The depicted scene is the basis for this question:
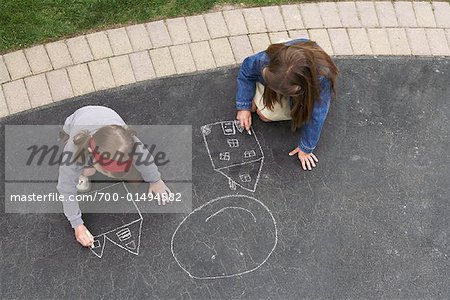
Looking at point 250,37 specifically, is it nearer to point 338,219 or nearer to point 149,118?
point 149,118

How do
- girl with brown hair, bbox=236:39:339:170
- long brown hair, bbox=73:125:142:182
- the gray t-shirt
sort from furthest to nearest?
the gray t-shirt → girl with brown hair, bbox=236:39:339:170 → long brown hair, bbox=73:125:142:182

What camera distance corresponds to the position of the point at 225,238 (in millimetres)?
3238

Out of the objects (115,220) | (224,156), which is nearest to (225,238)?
(224,156)

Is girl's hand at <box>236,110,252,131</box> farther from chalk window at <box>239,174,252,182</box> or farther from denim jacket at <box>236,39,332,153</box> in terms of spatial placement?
chalk window at <box>239,174,252,182</box>

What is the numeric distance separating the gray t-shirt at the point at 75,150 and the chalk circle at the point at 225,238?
414 millimetres

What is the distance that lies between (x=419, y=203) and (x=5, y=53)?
280cm

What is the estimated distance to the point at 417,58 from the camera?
147 inches

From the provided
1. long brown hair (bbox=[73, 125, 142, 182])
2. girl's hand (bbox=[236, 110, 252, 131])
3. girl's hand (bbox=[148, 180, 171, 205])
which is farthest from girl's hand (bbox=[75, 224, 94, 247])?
girl's hand (bbox=[236, 110, 252, 131])

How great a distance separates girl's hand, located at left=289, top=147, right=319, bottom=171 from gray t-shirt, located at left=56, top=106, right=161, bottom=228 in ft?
2.95

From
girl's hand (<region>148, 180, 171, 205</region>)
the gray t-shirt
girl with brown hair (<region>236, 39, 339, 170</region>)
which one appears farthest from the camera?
girl's hand (<region>148, 180, 171, 205</region>)

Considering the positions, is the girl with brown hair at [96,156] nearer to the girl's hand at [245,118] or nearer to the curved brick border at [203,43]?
the curved brick border at [203,43]

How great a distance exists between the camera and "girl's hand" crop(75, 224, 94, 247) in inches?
123

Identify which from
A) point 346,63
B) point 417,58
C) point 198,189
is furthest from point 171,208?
point 417,58

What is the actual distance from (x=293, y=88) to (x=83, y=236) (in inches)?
57.5
